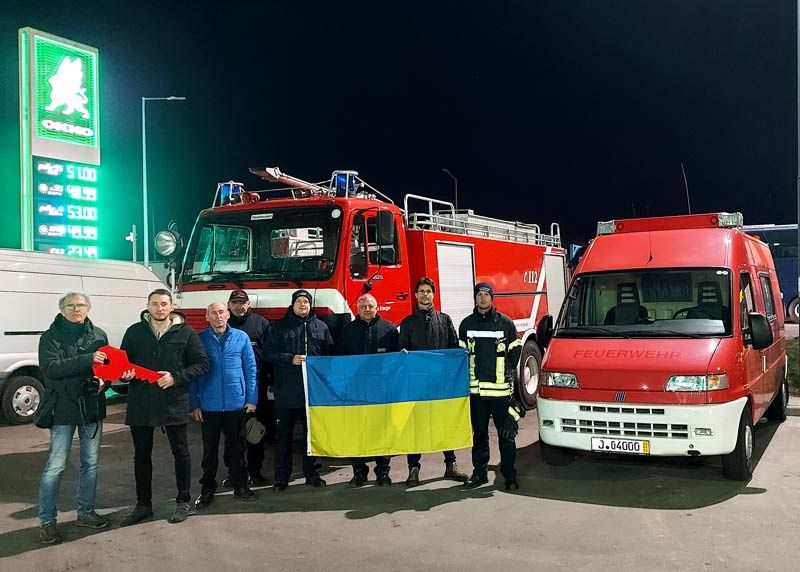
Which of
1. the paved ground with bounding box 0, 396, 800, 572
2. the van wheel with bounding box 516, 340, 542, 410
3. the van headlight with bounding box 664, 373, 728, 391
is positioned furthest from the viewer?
the van wheel with bounding box 516, 340, 542, 410

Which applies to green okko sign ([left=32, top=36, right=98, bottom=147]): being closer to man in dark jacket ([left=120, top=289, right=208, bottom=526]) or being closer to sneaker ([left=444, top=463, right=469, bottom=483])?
man in dark jacket ([left=120, top=289, right=208, bottom=526])

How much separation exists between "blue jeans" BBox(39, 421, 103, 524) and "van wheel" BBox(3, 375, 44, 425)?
18.2 feet

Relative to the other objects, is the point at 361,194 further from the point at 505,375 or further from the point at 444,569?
the point at 444,569

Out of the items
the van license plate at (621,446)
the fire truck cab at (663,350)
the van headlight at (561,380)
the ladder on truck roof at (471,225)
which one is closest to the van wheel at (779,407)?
the fire truck cab at (663,350)

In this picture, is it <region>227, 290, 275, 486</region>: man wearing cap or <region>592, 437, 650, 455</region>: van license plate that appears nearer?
<region>592, 437, 650, 455</region>: van license plate

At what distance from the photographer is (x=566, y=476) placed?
287 inches

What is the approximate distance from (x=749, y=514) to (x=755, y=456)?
2.26 meters

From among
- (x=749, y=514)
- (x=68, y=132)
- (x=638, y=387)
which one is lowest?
(x=749, y=514)

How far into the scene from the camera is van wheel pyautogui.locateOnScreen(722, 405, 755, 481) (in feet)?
21.9

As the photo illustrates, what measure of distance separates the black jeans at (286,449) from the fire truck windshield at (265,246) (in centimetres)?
183

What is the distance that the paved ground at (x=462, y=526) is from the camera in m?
5.01

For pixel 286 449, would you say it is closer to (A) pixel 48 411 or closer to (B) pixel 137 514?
(B) pixel 137 514

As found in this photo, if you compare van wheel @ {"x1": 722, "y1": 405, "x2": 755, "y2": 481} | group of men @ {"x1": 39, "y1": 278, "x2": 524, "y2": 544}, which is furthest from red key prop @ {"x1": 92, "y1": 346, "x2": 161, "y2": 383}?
van wheel @ {"x1": 722, "y1": 405, "x2": 755, "y2": 481}

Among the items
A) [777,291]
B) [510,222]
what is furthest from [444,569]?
[510,222]
